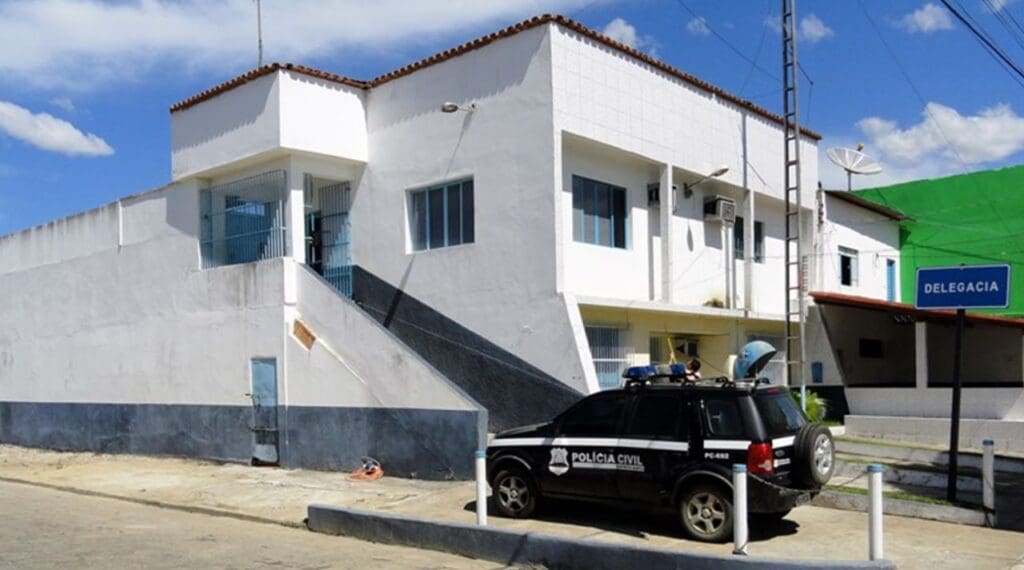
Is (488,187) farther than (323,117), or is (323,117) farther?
(323,117)

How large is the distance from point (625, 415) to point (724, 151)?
10396 millimetres

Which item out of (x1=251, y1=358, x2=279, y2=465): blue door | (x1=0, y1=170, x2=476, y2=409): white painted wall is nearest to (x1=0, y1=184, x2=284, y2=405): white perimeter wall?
(x1=0, y1=170, x2=476, y2=409): white painted wall

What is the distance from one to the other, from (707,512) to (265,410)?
33.5 feet

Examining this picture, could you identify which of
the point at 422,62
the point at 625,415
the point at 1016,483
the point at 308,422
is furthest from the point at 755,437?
the point at 422,62

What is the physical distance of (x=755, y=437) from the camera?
9.14m

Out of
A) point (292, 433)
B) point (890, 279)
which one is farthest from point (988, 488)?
point (890, 279)

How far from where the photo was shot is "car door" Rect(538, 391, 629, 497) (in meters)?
10.1

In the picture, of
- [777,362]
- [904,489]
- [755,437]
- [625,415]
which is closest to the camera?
[755,437]

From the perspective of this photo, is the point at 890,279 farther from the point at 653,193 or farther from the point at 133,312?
the point at 133,312

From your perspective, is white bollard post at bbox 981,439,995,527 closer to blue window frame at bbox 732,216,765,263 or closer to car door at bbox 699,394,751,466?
car door at bbox 699,394,751,466

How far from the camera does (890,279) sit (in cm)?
2655

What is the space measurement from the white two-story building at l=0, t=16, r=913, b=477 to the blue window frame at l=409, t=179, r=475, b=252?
0.04 meters

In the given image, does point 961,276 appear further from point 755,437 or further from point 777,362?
point 777,362

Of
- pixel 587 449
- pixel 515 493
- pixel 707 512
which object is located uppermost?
pixel 587 449
